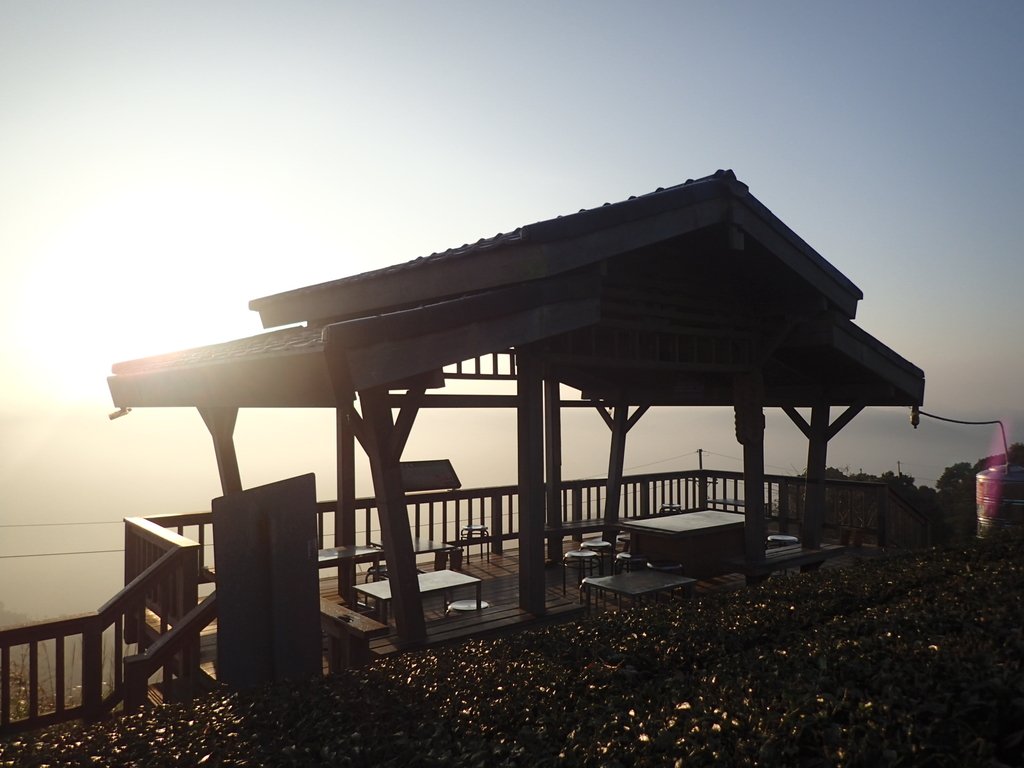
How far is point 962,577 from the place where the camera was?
5.69m

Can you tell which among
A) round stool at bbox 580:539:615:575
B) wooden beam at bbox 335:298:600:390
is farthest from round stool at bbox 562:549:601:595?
wooden beam at bbox 335:298:600:390

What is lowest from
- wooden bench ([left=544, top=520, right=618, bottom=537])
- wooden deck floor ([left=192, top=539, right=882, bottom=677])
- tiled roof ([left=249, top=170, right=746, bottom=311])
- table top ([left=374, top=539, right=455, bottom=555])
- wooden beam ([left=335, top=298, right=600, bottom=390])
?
wooden deck floor ([left=192, top=539, right=882, bottom=677])

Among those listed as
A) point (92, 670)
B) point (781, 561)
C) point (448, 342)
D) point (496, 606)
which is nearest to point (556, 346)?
point (448, 342)

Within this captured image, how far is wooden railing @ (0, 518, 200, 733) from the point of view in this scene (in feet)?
18.9

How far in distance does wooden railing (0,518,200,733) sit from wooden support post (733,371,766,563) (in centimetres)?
777

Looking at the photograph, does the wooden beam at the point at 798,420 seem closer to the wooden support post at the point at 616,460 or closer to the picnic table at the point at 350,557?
the wooden support post at the point at 616,460

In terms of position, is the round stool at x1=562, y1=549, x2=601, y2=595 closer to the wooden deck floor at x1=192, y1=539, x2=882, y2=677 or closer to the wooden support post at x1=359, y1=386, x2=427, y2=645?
the wooden deck floor at x1=192, y1=539, x2=882, y2=677

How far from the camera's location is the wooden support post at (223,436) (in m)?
8.58

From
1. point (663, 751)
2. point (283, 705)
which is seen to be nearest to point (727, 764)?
point (663, 751)

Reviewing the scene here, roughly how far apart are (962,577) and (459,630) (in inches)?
170

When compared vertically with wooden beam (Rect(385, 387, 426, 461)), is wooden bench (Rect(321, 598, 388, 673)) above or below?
below

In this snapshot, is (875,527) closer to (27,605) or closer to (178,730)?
(178,730)

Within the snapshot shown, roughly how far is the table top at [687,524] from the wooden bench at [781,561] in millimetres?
643

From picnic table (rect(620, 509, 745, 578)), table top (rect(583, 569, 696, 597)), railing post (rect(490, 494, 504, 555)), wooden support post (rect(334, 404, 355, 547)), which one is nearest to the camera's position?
table top (rect(583, 569, 696, 597))
